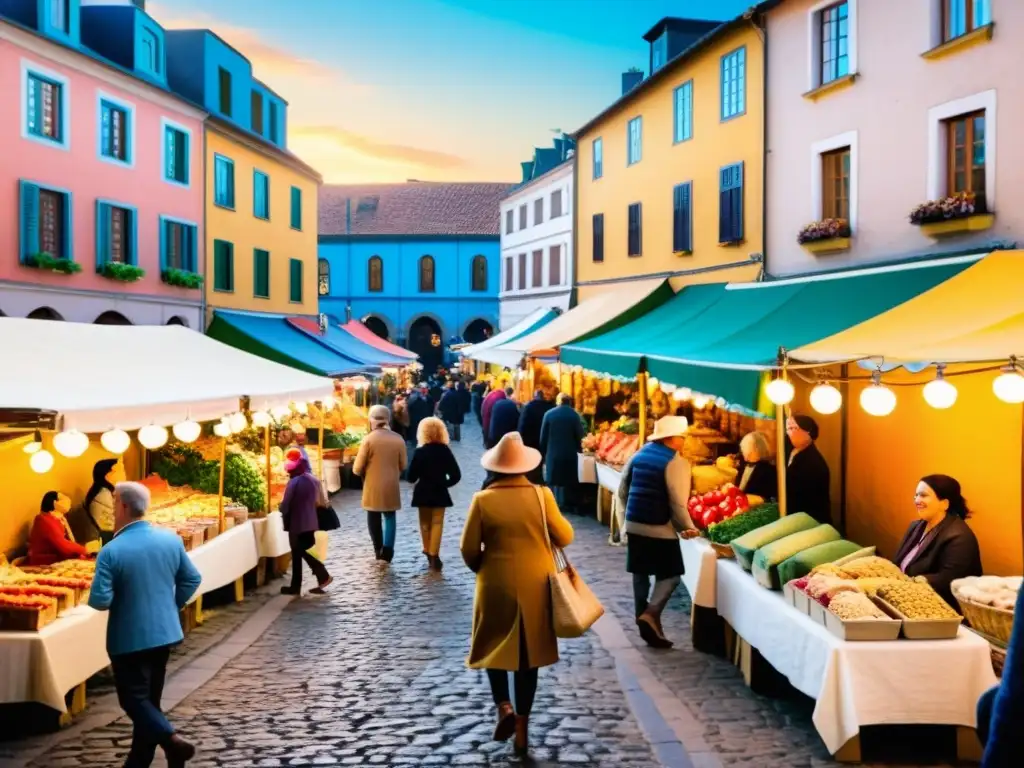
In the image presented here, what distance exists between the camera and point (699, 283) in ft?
67.1

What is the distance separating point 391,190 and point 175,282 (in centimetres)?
3941

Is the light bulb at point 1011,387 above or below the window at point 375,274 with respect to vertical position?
below

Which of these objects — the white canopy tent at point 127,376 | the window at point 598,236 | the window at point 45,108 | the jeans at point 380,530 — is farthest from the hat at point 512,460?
the window at point 598,236

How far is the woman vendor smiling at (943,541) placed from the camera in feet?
23.0

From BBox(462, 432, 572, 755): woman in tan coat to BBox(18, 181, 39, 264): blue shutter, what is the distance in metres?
16.5

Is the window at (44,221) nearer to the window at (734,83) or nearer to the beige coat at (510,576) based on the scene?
the window at (734,83)

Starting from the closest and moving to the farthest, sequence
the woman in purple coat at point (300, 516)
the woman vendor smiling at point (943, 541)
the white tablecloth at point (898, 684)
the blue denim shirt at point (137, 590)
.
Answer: the blue denim shirt at point (137, 590)
the white tablecloth at point (898, 684)
the woman vendor smiling at point (943, 541)
the woman in purple coat at point (300, 516)

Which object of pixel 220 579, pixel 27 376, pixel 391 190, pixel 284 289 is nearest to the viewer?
pixel 27 376

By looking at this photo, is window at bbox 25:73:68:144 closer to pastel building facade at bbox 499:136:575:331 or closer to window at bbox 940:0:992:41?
window at bbox 940:0:992:41

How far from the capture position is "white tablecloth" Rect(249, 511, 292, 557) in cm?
1178

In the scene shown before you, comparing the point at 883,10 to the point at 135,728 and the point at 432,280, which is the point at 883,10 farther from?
the point at 432,280

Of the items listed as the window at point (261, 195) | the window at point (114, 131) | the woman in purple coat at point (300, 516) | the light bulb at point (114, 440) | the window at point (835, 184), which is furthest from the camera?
the window at point (261, 195)

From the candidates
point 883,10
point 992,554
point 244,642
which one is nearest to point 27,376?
point 244,642

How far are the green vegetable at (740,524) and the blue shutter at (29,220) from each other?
1589 centimetres
